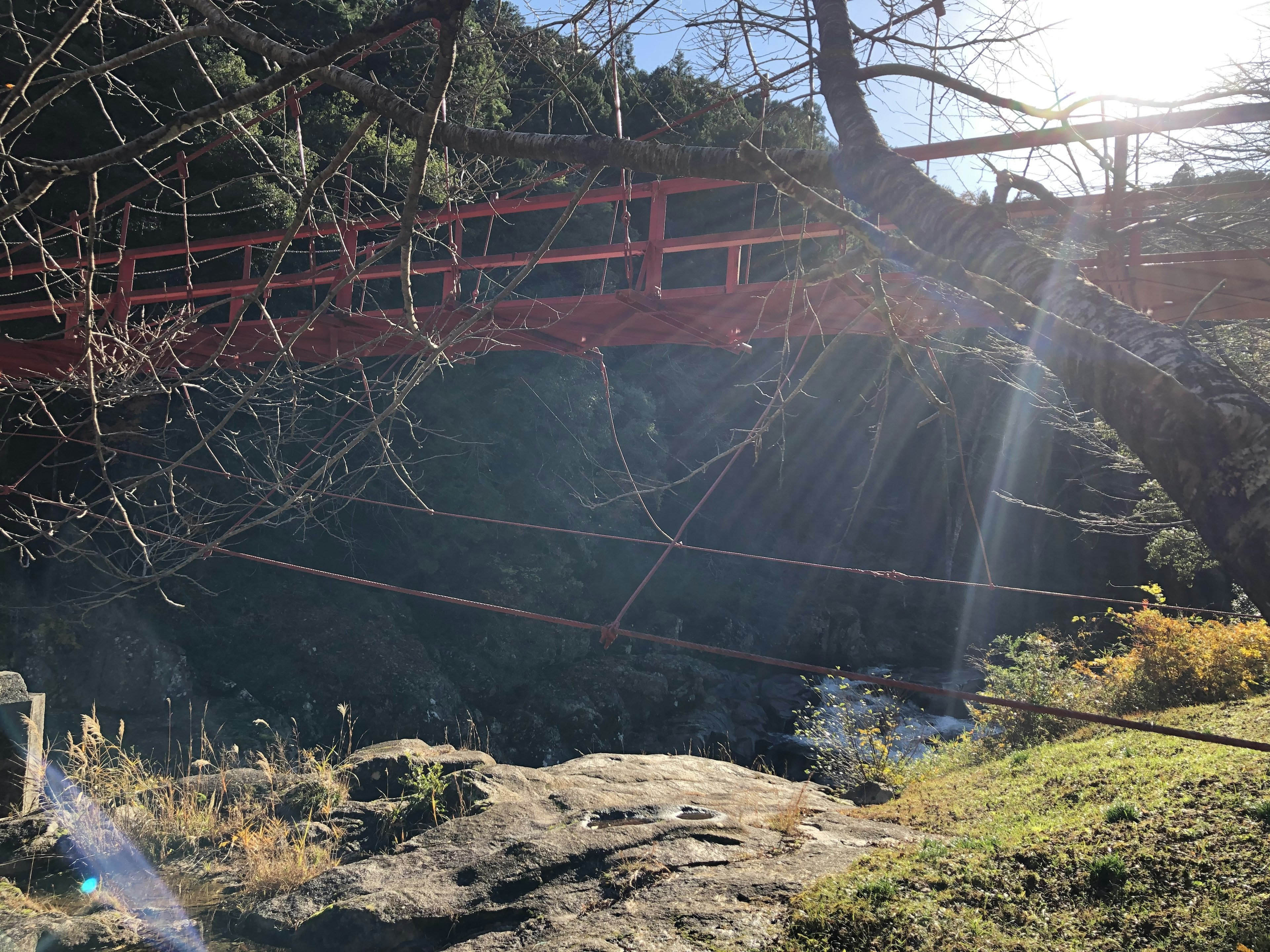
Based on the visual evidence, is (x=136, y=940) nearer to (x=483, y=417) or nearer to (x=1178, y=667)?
(x=1178, y=667)

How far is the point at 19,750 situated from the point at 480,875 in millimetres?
2943

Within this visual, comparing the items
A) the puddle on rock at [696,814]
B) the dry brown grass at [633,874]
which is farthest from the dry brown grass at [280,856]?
the puddle on rock at [696,814]

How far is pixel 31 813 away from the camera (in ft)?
14.0

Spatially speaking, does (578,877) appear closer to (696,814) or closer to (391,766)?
Result: (696,814)

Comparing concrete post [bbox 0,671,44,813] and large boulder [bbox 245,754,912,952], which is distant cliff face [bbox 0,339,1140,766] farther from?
large boulder [bbox 245,754,912,952]

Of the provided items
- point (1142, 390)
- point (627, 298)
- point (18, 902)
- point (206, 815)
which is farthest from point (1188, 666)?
point (18, 902)

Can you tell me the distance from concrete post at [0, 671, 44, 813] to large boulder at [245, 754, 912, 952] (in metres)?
2.01

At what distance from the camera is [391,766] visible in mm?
4988

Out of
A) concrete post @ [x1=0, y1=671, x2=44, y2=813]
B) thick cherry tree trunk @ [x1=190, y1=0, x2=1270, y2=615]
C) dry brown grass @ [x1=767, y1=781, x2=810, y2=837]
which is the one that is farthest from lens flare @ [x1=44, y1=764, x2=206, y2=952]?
thick cherry tree trunk @ [x1=190, y1=0, x2=1270, y2=615]

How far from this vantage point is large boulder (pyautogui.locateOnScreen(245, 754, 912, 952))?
117 inches

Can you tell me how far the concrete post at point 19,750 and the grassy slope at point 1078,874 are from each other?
14.5 feet

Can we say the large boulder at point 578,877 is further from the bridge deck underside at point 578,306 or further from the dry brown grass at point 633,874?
the bridge deck underside at point 578,306

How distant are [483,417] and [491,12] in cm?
1156

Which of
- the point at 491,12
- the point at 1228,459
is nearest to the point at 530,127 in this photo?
the point at 491,12
